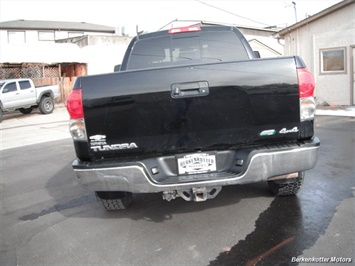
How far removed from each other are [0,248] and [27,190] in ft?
6.71

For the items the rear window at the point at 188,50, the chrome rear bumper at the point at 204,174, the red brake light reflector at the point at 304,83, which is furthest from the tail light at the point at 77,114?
the red brake light reflector at the point at 304,83

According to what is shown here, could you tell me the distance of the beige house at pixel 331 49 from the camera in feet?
41.6

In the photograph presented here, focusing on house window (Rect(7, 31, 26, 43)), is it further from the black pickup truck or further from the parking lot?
the black pickup truck

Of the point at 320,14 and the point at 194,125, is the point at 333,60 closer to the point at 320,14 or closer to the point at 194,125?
the point at 320,14

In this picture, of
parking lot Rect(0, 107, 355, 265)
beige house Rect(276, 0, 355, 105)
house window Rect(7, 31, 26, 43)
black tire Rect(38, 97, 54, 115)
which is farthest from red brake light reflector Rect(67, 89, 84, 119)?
house window Rect(7, 31, 26, 43)

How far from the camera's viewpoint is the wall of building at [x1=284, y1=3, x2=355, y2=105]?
500 inches

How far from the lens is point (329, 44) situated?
13.3m

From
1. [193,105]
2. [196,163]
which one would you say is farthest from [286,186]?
[193,105]

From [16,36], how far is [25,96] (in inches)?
1358

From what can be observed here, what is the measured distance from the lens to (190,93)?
9.94 feet

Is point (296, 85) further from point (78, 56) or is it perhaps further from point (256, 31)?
point (256, 31)

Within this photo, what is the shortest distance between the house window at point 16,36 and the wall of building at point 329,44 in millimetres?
42017

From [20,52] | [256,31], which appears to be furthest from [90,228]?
[256,31]

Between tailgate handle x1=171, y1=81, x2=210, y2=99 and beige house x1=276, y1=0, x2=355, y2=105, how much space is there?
11729 mm
